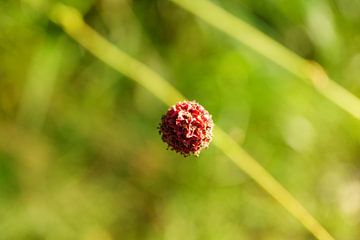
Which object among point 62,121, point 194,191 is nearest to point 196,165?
point 194,191

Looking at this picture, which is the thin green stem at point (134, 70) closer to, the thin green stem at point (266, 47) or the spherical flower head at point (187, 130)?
the thin green stem at point (266, 47)

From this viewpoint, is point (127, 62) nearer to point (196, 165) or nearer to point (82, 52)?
point (82, 52)

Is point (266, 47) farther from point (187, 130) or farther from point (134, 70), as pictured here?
point (187, 130)

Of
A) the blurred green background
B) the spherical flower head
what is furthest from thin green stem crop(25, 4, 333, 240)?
the spherical flower head

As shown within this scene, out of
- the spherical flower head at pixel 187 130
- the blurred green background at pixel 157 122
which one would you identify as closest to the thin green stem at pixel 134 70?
the blurred green background at pixel 157 122

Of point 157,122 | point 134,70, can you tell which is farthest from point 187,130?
point 157,122

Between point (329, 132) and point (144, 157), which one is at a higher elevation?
point (329, 132)
